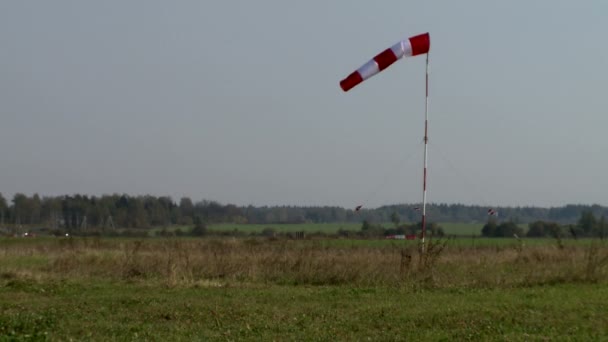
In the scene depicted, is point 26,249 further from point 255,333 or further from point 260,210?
point 260,210

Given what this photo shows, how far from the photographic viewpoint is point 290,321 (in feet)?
39.9

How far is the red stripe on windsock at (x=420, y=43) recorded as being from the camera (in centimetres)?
1981

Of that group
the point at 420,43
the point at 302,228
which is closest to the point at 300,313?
the point at 420,43

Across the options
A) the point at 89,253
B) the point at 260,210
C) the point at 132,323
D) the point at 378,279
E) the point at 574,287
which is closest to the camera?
the point at 132,323

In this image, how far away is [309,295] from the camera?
1594 cm

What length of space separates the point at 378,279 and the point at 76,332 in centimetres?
893

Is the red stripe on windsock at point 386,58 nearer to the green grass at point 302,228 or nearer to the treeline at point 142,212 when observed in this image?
the green grass at point 302,228

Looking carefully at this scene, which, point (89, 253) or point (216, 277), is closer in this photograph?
point (216, 277)

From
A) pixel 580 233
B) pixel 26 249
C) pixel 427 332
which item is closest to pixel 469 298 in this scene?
pixel 427 332

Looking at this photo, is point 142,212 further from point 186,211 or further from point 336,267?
point 336,267

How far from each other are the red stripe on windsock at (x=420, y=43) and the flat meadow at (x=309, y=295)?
470cm

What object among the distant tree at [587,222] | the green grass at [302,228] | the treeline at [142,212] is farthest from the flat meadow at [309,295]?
the treeline at [142,212]

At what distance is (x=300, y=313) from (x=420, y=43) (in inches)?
359

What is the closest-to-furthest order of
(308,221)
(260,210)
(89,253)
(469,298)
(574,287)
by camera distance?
(469,298) → (574,287) → (89,253) → (308,221) → (260,210)
